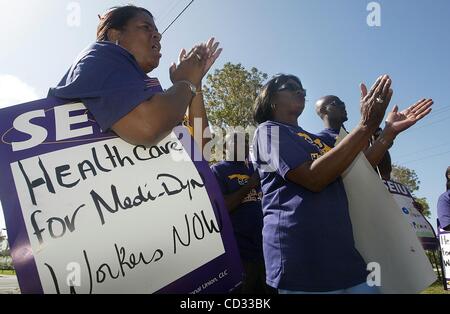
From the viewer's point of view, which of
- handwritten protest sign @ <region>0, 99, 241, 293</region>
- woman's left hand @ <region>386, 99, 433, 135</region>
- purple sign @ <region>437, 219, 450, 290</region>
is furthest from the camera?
purple sign @ <region>437, 219, 450, 290</region>

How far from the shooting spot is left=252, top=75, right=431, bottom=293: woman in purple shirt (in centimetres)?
166

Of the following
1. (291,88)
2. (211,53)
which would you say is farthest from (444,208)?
(211,53)

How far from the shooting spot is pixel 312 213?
68.4 inches

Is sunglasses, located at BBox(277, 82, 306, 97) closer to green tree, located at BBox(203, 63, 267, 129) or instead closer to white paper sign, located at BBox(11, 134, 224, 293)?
white paper sign, located at BBox(11, 134, 224, 293)

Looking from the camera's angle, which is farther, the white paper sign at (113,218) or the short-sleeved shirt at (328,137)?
the short-sleeved shirt at (328,137)

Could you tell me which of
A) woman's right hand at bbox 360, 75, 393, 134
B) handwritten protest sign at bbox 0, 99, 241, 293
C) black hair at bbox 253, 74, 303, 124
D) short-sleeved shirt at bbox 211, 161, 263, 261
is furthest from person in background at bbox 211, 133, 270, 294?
handwritten protest sign at bbox 0, 99, 241, 293

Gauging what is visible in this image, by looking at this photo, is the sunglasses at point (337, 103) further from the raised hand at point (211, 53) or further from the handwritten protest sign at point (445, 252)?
the handwritten protest sign at point (445, 252)

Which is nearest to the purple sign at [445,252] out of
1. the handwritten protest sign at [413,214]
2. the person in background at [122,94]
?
the handwritten protest sign at [413,214]

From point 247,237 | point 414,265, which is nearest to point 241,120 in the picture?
point 247,237

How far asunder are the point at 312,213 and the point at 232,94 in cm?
1458

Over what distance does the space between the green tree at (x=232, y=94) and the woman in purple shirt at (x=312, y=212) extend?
516 inches

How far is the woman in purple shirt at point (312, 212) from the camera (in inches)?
65.4

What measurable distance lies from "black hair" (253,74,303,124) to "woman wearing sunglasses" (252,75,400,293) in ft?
1.30
